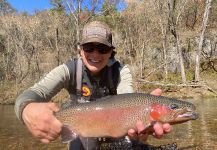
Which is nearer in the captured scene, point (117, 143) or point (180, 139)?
point (117, 143)

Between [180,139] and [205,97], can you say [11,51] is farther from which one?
[180,139]

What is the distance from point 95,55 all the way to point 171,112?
130cm

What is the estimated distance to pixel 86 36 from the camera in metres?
4.20

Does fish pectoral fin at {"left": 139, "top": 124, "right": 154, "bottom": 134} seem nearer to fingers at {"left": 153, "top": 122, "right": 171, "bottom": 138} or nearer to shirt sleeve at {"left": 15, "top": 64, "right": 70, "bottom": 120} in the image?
fingers at {"left": 153, "top": 122, "right": 171, "bottom": 138}

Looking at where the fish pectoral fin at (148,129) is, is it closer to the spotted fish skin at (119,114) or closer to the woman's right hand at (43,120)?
the spotted fish skin at (119,114)

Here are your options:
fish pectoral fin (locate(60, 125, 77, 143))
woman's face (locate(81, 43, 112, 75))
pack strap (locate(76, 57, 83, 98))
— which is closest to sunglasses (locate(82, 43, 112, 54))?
woman's face (locate(81, 43, 112, 75))

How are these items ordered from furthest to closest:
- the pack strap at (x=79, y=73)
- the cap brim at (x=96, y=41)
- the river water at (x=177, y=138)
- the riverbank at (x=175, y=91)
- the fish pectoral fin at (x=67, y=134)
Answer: the riverbank at (x=175, y=91) → the river water at (x=177, y=138) → the pack strap at (x=79, y=73) → the cap brim at (x=96, y=41) → the fish pectoral fin at (x=67, y=134)

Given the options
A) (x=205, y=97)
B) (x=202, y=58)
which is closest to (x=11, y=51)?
(x=202, y=58)

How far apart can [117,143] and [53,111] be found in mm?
1697

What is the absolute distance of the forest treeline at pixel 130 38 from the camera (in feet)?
105

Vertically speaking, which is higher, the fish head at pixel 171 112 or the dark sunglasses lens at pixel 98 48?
the dark sunglasses lens at pixel 98 48

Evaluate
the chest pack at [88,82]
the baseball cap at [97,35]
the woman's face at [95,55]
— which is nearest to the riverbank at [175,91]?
the chest pack at [88,82]

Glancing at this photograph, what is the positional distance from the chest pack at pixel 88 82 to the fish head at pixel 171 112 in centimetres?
140

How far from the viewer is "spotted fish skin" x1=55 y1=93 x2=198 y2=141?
→ 10.4ft
